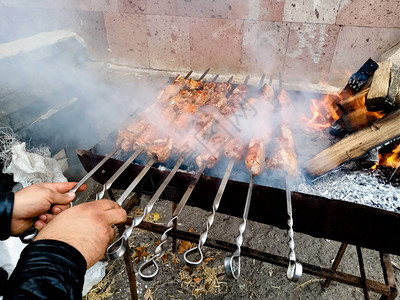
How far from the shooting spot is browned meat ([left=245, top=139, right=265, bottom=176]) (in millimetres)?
2535

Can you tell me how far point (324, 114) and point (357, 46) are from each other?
5.24 feet

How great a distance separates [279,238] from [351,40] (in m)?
3.52

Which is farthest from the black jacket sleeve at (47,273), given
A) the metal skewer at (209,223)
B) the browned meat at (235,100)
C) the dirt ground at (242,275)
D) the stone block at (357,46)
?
the stone block at (357,46)

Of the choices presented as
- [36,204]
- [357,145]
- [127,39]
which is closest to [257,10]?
[127,39]

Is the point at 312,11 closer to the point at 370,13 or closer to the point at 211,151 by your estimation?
the point at 370,13

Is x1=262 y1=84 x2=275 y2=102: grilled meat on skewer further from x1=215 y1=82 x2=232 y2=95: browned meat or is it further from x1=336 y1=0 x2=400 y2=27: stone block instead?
x1=336 y1=0 x2=400 y2=27: stone block

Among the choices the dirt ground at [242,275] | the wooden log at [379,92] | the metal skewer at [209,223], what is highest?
the wooden log at [379,92]

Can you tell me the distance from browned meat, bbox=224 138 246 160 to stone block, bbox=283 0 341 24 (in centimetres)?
275

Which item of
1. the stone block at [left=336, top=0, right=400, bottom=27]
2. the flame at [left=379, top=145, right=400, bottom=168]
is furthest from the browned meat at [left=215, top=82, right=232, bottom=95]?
the flame at [left=379, top=145, right=400, bottom=168]

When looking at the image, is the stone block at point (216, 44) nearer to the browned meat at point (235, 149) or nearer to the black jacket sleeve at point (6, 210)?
the browned meat at point (235, 149)

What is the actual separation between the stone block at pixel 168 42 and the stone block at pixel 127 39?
15cm

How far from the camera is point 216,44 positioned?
4934 millimetres

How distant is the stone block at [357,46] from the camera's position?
13.2 ft

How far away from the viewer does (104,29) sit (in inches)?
214
